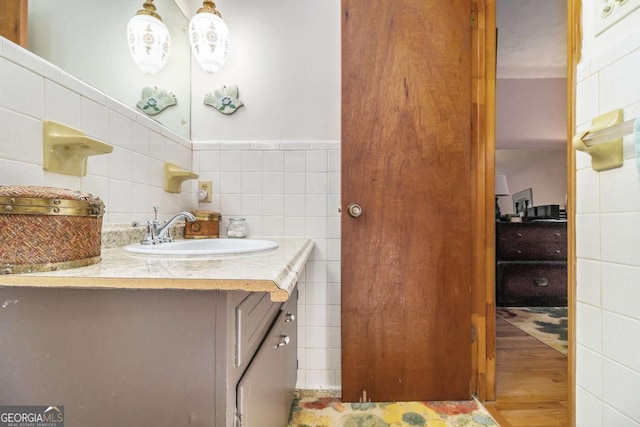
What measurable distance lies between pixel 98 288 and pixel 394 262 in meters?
1.19

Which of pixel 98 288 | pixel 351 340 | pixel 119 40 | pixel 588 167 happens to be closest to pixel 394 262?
pixel 351 340

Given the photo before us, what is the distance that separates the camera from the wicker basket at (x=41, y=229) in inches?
20.6

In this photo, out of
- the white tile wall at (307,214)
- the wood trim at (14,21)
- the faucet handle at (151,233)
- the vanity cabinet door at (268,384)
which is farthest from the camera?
the white tile wall at (307,214)

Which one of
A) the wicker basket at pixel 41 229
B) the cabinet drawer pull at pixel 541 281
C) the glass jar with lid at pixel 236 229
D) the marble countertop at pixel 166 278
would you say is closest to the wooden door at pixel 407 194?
the glass jar with lid at pixel 236 229

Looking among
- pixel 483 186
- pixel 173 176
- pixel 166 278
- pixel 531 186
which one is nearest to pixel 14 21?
pixel 173 176

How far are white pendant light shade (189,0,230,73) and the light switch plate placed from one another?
1.36 m

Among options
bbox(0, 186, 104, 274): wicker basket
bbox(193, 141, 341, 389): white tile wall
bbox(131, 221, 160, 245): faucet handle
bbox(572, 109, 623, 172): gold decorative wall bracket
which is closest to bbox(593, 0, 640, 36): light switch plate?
bbox(572, 109, 623, 172): gold decorative wall bracket

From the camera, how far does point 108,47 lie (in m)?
1.08

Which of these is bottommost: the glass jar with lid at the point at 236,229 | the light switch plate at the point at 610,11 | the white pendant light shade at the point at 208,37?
the glass jar with lid at the point at 236,229

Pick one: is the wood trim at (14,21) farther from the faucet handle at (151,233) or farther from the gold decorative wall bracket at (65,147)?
the faucet handle at (151,233)

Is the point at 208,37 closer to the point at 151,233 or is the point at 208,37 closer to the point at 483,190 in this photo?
the point at 151,233

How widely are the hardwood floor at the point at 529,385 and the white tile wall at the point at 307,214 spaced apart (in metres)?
0.81

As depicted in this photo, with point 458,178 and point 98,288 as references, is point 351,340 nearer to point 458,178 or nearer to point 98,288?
point 458,178

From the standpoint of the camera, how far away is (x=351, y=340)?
1466 mm
